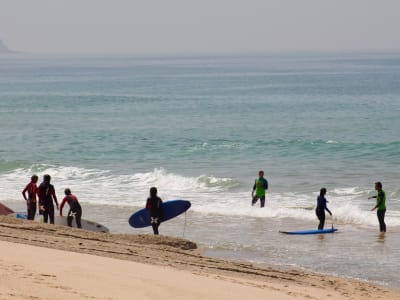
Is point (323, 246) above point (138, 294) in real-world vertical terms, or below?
below

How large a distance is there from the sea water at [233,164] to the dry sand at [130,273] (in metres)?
1.67

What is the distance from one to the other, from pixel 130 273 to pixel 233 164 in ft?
71.6

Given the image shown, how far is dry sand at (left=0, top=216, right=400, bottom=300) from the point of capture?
377 inches

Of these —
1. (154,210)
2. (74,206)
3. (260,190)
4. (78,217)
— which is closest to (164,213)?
(154,210)

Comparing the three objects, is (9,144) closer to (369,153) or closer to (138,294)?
(369,153)

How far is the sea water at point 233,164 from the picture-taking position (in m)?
18.1

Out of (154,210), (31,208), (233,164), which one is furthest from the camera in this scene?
(233,164)

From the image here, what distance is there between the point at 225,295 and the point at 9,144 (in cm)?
3169

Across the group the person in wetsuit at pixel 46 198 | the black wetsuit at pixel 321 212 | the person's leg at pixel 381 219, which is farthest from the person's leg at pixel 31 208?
the person's leg at pixel 381 219

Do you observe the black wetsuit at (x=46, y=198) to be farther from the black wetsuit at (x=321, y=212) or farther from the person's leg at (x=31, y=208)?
the black wetsuit at (x=321, y=212)

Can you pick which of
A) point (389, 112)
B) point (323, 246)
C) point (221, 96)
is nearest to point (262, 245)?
point (323, 246)

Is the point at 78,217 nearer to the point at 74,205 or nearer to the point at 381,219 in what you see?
the point at 74,205

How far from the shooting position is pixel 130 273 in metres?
11.0

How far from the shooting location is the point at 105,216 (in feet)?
71.5
